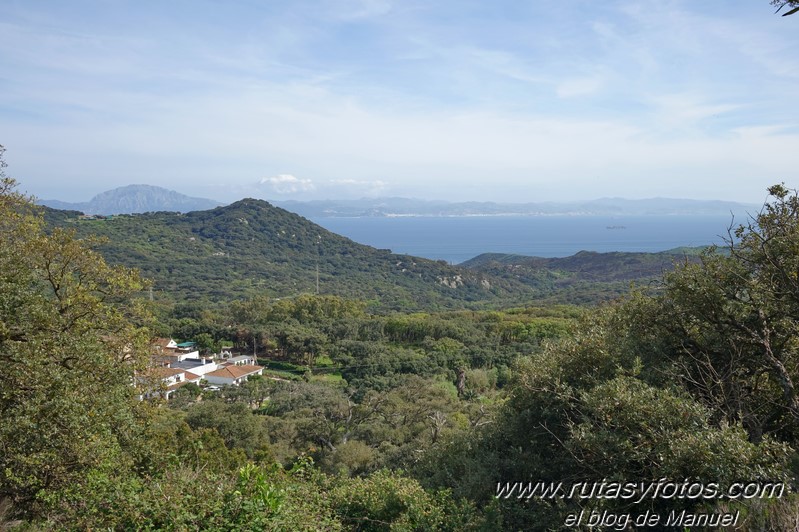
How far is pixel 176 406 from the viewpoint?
22.7m

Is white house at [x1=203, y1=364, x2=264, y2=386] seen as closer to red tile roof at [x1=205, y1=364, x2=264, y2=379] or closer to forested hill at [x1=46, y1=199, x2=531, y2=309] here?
red tile roof at [x1=205, y1=364, x2=264, y2=379]

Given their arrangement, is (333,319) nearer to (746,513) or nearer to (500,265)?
(746,513)

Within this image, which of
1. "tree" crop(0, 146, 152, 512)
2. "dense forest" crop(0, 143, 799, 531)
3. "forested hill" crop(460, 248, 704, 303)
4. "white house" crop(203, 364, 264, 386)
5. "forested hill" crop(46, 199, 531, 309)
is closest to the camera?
"dense forest" crop(0, 143, 799, 531)

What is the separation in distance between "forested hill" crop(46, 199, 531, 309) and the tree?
62830 millimetres

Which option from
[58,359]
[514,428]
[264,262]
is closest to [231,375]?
[58,359]

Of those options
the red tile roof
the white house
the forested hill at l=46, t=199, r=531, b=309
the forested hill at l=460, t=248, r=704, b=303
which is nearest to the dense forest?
the white house

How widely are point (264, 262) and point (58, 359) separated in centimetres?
9298

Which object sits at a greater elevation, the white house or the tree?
the tree

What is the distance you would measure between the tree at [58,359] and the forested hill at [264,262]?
62.8 meters

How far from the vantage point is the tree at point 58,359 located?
558 cm

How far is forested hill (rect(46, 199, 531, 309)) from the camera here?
78.2 metres

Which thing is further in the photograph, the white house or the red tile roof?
the red tile roof

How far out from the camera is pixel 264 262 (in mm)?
96875

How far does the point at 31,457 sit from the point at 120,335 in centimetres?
304
